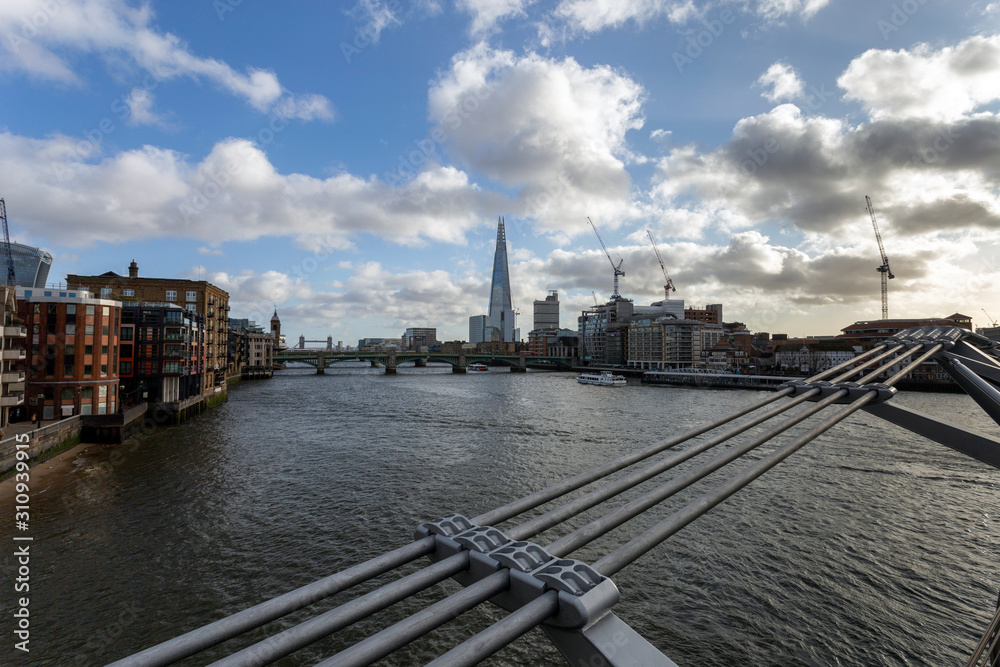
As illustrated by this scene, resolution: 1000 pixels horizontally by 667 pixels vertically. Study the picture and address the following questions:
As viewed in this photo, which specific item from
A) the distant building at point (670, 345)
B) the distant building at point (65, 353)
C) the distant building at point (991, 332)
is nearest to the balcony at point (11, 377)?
the distant building at point (65, 353)

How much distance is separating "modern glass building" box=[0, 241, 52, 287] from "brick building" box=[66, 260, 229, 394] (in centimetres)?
4741

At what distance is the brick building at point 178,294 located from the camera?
144 feet

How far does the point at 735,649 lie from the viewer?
26.9 ft

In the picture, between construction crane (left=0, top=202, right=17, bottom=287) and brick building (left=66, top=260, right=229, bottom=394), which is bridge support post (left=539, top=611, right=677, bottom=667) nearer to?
brick building (left=66, top=260, right=229, bottom=394)

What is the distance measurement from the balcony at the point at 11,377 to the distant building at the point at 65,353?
2603mm

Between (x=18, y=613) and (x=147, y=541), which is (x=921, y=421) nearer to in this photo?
(x=18, y=613)

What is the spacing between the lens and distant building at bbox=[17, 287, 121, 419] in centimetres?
2423

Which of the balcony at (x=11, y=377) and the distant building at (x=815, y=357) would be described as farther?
the distant building at (x=815, y=357)

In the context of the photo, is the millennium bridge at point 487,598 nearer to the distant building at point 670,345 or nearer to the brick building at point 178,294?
the brick building at point 178,294

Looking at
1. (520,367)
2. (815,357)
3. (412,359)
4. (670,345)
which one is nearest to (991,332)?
(815,357)

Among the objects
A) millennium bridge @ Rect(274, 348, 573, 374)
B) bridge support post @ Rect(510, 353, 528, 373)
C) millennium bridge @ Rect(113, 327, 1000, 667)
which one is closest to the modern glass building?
millennium bridge @ Rect(274, 348, 573, 374)

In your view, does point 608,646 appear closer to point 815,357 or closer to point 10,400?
point 10,400

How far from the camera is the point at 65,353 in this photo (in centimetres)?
2481

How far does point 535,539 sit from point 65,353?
26427 mm
